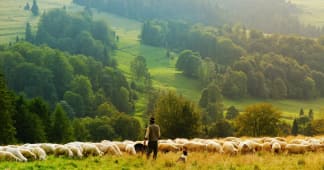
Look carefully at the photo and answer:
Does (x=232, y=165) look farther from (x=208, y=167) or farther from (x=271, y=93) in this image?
(x=271, y=93)

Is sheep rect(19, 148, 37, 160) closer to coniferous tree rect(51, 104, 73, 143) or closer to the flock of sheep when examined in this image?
the flock of sheep

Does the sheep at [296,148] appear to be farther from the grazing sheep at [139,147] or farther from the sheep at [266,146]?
the grazing sheep at [139,147]

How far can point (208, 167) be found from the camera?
70.0ft

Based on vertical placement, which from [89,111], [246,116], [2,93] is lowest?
[89,111]

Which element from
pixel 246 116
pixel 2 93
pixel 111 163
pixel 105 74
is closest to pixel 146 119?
pixel 105 74

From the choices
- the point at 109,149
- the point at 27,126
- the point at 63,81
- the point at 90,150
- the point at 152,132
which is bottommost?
the point at 63,81

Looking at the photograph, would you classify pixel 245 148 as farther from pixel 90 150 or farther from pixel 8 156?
pixel 8 156

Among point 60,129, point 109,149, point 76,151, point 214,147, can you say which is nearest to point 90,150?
point 76,151

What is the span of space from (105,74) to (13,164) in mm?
166113

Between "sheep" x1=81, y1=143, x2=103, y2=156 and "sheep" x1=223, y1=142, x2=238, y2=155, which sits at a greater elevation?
"sheep" x1=81, y1=143, x2=103, y2=156

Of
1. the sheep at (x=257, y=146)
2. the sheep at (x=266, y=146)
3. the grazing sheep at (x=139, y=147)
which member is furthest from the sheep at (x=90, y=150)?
the sheep at (x=266, y=146)

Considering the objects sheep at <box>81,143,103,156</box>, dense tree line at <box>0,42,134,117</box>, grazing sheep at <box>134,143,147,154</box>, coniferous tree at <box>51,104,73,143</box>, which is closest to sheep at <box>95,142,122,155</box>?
sheep at <box>81,143,103,156</box>

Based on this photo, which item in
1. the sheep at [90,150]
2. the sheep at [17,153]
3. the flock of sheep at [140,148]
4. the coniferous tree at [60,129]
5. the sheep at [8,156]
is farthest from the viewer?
the coniferous tree at [60,129]

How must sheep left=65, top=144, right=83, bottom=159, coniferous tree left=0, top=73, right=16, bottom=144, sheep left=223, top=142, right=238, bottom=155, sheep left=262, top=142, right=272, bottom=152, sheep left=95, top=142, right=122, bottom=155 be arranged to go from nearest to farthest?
sheep left=65, top=144, right=83, bottom=159 → sheep left=95, top=142, right=122, bottom=155 → sheep left=223, top=142, right=238, bottom=155 → sheep left=262, top=142, right=272, bottom=152 → coniferous tree left=0, top=73, right=16, bottom=144
